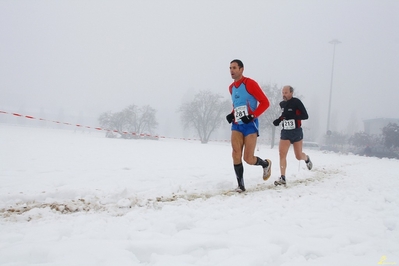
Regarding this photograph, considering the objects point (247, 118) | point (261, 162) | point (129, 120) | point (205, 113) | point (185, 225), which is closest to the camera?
point (185, 225)

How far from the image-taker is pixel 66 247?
1.86 meters

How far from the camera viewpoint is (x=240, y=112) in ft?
14.7

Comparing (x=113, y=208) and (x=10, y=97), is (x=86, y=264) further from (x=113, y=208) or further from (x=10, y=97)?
(x=10, y=97)

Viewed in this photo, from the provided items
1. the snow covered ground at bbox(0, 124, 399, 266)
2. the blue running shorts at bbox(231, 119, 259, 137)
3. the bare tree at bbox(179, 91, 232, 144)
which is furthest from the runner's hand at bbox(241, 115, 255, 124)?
the bare tree at bbox(179, 91, 232, 144)

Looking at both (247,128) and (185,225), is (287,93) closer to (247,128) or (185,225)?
(247,128)

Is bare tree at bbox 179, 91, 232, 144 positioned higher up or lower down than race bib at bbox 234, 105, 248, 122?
higher up

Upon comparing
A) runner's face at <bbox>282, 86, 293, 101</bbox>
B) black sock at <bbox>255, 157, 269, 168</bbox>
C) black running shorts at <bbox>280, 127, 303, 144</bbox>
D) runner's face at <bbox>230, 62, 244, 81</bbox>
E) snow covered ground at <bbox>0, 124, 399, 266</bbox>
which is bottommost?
snow covered ground at <bbox>0, 124, 399, 266</bbox>

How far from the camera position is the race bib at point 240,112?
444cm

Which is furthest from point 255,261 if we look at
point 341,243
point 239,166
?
point 239,166

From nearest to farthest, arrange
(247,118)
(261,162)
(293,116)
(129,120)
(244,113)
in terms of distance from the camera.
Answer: (247,118)
(244,113)
(261,162)
(293,116)
(129,120)

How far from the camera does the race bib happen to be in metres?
4.44

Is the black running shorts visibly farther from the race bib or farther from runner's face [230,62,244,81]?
runner's face [230,62,244,81]

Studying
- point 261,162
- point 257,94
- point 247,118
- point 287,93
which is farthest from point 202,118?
point 247,118

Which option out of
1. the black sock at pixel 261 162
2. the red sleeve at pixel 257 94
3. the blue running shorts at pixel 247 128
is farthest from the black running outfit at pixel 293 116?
the blue running shorts at pixel 247 128
